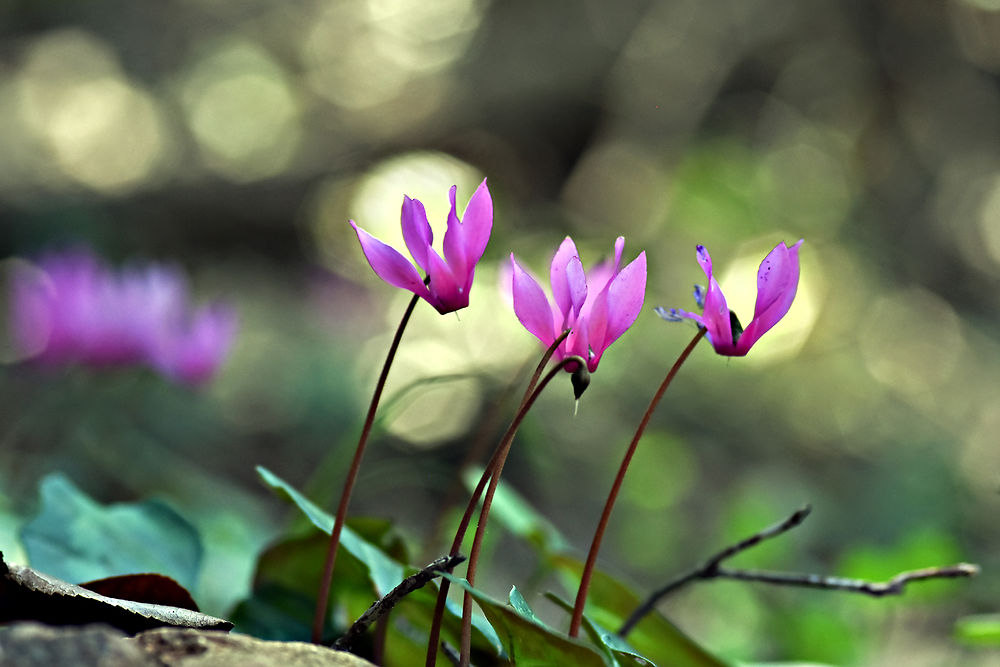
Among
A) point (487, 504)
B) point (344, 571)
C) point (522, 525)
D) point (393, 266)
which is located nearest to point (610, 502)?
point (487, 504)

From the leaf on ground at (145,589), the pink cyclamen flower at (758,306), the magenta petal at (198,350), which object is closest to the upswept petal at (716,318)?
the pink cyclamen flower at (758,306)

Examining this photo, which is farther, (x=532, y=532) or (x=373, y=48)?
(x=373, y=48)

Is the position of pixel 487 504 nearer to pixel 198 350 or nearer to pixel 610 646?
pixel 610 646

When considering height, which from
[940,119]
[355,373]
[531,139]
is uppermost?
[531,139]

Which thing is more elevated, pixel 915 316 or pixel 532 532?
pixel 915 316

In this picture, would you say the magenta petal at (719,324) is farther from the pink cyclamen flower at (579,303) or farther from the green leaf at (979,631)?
the green leaf at (979,631)

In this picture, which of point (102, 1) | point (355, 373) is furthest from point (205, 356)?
point (102, 1)

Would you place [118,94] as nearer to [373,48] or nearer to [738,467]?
[373,48]

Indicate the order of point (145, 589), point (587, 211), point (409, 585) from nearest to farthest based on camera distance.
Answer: point (409, 585) < point (145, 589) < point (587, 211)
